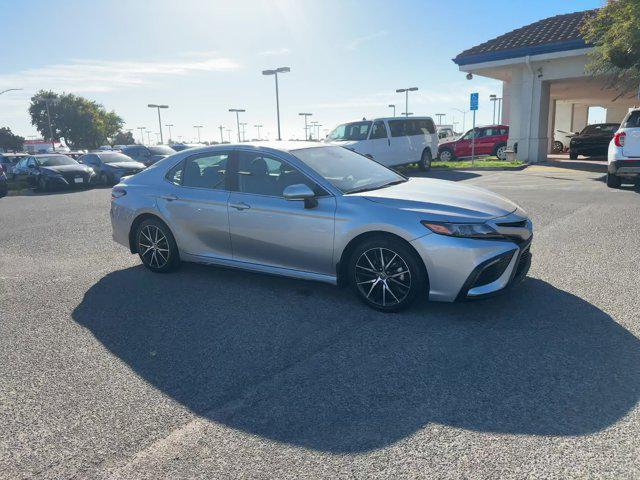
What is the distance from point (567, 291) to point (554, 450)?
2.63 meters

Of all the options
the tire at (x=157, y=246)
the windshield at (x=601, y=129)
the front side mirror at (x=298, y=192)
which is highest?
the windshield at (x=601, y=129)

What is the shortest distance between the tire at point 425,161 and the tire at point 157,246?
1502 centimetres

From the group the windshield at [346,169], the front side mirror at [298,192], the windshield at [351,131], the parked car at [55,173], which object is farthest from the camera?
the windshield at [351,131]

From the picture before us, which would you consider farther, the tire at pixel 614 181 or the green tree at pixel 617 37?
the green tree at pixel 617 37

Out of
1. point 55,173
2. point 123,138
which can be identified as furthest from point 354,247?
point 123,138

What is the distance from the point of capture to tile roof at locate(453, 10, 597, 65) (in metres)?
18.4

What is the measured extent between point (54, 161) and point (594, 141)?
21456 mm

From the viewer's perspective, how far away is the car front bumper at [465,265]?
402 centimetres

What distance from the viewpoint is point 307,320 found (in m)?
4.35

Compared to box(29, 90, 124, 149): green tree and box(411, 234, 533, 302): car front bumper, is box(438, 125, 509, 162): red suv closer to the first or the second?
box(411, 234, 533, 302): car front bumper

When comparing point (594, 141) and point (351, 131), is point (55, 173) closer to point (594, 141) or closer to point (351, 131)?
point (351, 131)

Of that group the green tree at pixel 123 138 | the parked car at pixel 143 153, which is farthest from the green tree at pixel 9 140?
the parked car at pixel 143 153

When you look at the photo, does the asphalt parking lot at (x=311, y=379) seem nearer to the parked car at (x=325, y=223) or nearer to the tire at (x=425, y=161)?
the parked car at (x=325, y=223)

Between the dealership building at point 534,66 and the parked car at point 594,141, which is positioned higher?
the dealership building at point 534,66
